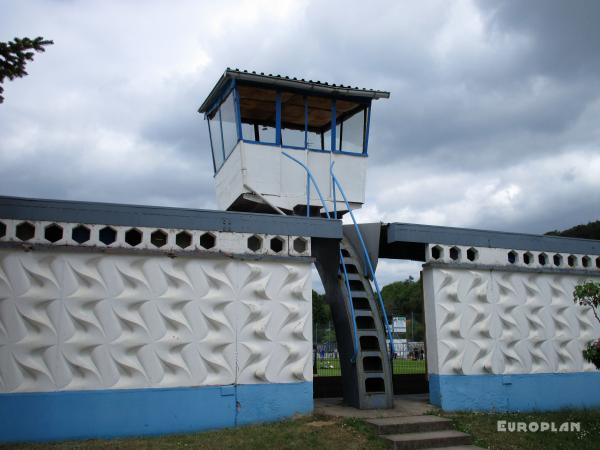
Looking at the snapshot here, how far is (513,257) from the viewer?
11.6 metres

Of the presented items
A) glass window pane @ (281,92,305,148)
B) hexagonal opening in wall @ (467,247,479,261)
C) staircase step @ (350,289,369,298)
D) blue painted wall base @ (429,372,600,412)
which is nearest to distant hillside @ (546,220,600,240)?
blue painted wall base @ (429,372,600,412)

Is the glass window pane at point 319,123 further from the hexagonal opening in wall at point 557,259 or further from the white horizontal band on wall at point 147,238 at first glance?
the hexagonal opening in wall at point 557,259

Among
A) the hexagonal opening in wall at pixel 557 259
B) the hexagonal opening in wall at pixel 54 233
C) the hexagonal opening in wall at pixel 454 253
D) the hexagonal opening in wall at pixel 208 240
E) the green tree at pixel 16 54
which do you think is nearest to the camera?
the green tree at pixel 16 54

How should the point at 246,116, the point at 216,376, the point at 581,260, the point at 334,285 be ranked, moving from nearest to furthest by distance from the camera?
the point at 216,376
the point at 334,285
the point at 581,260
the point at 246,116

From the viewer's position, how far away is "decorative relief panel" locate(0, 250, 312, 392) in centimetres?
806

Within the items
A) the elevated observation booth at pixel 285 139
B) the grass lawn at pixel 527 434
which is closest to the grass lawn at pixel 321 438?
the grass lawn at pixel 527 434

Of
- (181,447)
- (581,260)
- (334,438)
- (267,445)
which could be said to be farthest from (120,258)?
(581,260)

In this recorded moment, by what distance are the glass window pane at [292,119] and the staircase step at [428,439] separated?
6.87 m

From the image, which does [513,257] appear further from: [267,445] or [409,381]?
[267,445]

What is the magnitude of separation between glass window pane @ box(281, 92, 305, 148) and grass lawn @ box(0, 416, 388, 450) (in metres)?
6.46

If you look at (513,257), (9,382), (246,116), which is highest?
(246,116)

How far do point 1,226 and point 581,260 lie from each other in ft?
36.9

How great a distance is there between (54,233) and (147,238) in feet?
4.54

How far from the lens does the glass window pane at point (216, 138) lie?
529 inches
